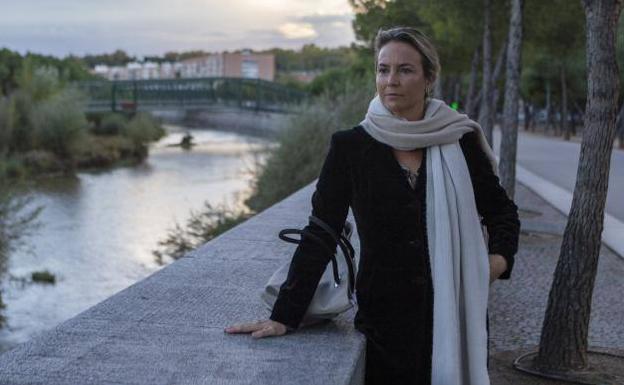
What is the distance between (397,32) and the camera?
2.98m

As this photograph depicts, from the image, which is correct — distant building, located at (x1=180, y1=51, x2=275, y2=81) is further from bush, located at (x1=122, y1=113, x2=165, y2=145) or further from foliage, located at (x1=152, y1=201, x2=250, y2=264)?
foliage, located at (x1=152, y1=201, x2=250, y2=264)

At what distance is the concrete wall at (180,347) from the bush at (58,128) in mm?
36678

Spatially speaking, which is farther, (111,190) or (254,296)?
(111,190)

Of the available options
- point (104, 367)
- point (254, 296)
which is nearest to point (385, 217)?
point (104, 367)

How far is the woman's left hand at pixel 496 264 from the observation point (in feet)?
10.1

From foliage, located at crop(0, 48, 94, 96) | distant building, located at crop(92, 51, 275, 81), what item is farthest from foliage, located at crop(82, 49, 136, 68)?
foliage, located at crop(0, 48, 94, 96)

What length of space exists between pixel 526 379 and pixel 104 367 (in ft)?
10.9

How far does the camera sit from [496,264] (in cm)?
309

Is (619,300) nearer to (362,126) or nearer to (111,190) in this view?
(362,126)

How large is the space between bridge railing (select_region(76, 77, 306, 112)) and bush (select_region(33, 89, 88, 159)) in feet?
49.2

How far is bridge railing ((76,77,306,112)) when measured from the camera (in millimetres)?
56656

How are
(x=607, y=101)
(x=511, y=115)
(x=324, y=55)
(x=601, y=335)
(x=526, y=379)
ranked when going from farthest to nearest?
(x=324, y=55) → (x=511, y=115) → (x=601, y=335) → (x=526, y=379) → (x=607, y=101)

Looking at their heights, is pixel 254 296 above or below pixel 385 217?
below

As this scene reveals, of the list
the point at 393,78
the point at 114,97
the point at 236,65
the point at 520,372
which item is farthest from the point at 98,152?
the point at 236,65
